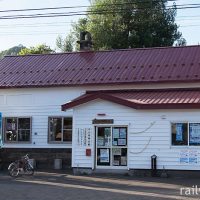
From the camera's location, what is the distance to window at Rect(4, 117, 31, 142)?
89.1 ft

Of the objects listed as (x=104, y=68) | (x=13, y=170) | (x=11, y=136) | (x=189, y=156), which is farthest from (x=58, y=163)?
(x=189, y=156)

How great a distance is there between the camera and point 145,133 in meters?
21.7

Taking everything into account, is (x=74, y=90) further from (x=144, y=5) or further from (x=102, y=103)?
(x=144, y=5)

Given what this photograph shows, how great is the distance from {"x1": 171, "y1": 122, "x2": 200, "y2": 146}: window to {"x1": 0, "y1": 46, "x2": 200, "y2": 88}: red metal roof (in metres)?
3.50

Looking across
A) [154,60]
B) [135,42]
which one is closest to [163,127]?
[154,60]

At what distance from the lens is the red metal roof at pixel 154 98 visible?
829 inches

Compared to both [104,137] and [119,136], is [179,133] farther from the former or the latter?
[104,137]

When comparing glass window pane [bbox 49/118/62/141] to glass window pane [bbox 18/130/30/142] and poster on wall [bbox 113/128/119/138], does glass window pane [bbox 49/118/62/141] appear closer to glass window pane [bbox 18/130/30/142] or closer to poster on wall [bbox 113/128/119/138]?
glass window pane [bbox 18/130/30/142]

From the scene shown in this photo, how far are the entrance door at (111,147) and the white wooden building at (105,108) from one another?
0.05m

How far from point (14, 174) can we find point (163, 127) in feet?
22.2

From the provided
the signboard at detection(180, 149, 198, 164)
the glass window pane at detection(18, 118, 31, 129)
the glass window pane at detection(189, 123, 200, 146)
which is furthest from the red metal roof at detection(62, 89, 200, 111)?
the glass window pane at detection(18, 118, 31, 129)

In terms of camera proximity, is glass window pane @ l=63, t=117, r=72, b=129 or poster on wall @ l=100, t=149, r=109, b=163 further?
glass window pane @ l=63, t=117, r=72, b=129

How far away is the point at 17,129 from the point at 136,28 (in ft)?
91.0

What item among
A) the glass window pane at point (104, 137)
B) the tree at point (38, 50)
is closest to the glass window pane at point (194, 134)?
the glass window pane at point (104, 137)
